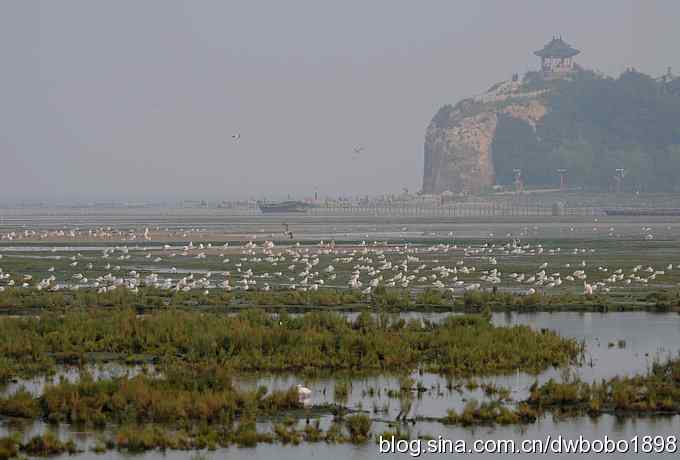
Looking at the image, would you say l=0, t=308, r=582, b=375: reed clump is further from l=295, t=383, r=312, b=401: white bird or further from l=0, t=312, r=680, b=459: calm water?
l=295, t=383, r=312, b=401: white bird

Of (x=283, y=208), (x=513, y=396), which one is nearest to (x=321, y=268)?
(x=513, y=396)

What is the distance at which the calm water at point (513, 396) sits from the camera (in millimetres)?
21000

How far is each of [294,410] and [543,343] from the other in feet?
27.0

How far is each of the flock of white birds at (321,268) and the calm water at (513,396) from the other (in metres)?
9.91

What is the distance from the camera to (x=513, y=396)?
24.6 metres

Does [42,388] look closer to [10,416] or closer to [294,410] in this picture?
[10,416]

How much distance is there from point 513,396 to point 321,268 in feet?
99.9

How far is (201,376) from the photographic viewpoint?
24703 mm

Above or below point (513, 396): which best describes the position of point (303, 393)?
above

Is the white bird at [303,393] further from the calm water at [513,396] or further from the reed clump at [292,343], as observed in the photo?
the reed clump at [292,343]

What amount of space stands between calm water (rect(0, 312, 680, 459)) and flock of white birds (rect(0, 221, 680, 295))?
390 inches

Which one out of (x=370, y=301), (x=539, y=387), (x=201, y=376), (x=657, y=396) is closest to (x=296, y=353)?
(x=201, y=376)

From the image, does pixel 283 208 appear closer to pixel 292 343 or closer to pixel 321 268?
pixel 321 268

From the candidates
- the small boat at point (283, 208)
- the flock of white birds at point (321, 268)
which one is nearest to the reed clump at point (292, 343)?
the flock of white birds at point (321, 268)
